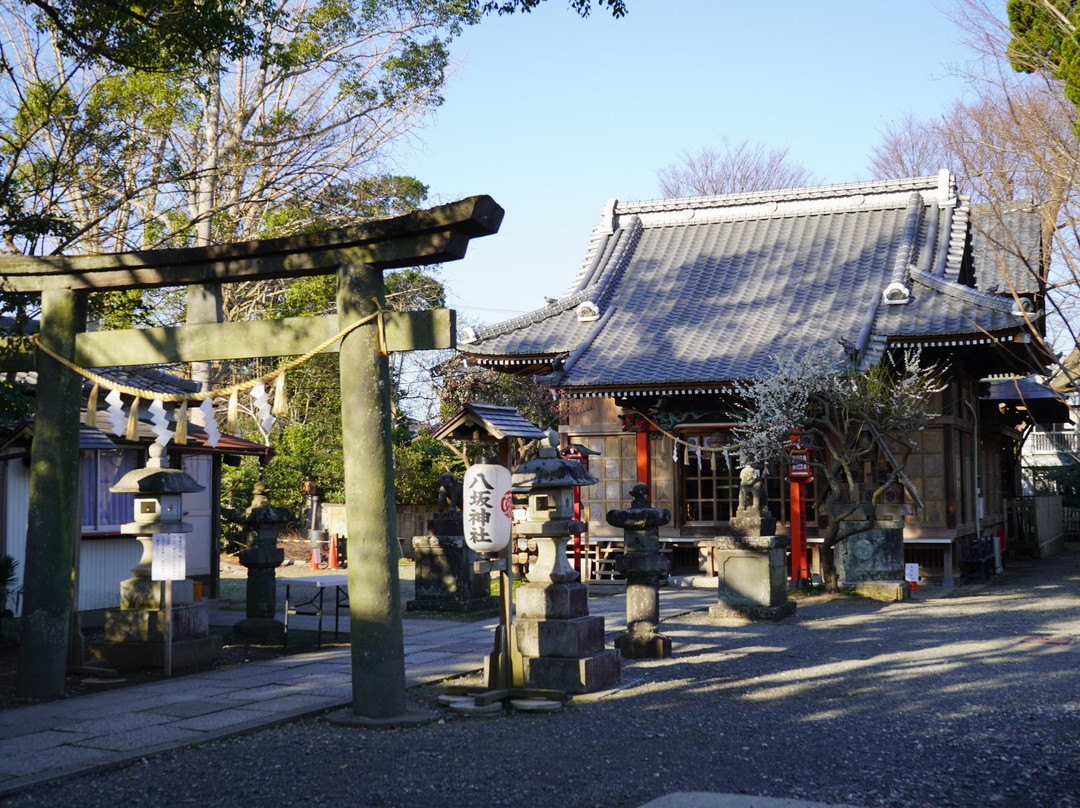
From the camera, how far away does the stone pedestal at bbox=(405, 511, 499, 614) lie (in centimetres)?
1374

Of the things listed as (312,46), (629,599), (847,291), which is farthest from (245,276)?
(847,291)

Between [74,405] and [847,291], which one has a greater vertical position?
[847,291]

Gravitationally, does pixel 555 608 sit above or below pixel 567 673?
above

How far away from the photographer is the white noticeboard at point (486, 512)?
24.9ft

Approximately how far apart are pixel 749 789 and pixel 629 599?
4.82 m

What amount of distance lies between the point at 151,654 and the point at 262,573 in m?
2.27

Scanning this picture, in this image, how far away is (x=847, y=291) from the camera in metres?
18.5

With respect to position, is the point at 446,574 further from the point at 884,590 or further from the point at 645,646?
the point at 884,590

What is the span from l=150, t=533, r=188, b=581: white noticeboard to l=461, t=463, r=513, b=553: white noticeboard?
316 cm

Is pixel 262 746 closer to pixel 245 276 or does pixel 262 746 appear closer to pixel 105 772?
pixel 105 772

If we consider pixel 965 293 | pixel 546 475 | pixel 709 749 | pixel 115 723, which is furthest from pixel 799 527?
pixel 115 723

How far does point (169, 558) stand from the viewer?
360 inches

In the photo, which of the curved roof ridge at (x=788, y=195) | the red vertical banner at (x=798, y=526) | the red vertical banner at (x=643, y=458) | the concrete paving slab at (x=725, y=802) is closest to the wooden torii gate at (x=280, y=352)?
the concrete paving slab at (x=725, y=802)

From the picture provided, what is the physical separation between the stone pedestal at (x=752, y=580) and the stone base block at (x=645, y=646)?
9.97ft
